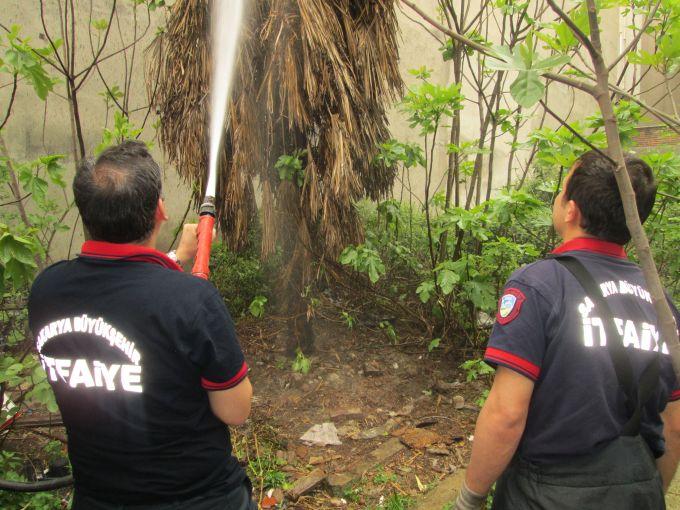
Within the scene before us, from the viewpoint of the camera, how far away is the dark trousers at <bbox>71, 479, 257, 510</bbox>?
1493mm

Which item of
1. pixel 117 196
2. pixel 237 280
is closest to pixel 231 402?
pixel 117 196

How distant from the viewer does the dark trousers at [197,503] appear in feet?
4.90

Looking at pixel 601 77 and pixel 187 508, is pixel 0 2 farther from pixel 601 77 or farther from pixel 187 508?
pixel 601 77

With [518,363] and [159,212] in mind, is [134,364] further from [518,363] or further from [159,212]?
[518,363]

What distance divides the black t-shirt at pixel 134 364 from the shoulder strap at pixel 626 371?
1076 millimetres

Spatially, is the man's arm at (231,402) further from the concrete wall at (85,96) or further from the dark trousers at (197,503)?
the concrete wall at (85,96)

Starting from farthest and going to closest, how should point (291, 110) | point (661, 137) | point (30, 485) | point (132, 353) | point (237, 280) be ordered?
point (661, 137) → point (237, 280) → point (291, 110) → point (30, 485) → point (132, 353)

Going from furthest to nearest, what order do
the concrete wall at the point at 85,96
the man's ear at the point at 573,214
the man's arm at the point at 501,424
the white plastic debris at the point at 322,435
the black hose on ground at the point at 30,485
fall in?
1. the concrete wall at the point at 85,96
2. the white plastic debris at the point at 322,435
3. the black hose on ground at the point at 30,485
4. the man's ear at the point at 573,214
5. the man's arm at the point at 501,424

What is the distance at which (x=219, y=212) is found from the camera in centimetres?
390

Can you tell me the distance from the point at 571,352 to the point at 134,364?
125 centimetres

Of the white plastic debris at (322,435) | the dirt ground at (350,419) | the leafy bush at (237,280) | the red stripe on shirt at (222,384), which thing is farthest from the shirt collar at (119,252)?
the leafy bush at (237,280)

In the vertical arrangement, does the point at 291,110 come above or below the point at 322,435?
above

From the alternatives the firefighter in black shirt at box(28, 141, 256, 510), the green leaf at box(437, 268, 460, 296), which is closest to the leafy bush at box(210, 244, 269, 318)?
the green leaf at box(437, 268, 460, 296)

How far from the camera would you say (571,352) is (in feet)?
4.84
